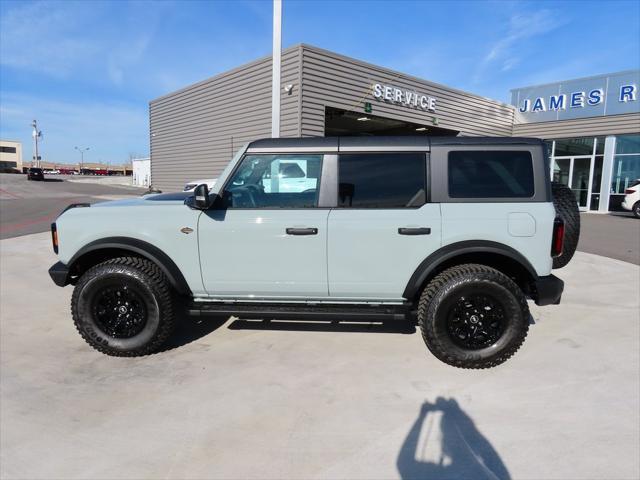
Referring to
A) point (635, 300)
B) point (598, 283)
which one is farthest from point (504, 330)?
point (598, 283)

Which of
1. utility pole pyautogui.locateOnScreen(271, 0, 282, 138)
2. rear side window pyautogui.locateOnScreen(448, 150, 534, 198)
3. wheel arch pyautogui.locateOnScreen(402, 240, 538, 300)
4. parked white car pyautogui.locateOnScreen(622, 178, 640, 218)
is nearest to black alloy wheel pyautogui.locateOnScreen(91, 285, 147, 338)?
wheel arch pyautogui.locateOnScreen(402, 240, 538, 300)

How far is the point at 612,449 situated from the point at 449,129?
1705 centimetres

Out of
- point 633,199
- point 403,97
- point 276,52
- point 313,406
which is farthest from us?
point 633,199

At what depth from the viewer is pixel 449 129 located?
17922 millimetres

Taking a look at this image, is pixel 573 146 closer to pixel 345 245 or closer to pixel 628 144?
pixel 628 144

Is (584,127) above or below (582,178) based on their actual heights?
above

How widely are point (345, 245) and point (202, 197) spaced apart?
4.05 feet

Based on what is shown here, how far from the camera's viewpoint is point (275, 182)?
366cm

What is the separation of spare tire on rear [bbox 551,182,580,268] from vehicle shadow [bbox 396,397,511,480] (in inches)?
74.5

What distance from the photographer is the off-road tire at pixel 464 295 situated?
3.34 metres

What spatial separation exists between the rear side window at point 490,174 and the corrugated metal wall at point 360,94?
950 centimetres

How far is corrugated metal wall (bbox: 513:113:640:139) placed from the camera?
17.9 meters

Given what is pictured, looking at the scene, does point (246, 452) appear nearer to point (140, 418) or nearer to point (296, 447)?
point (296, 447)

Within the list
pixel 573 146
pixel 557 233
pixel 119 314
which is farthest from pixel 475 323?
pixel 573 146
